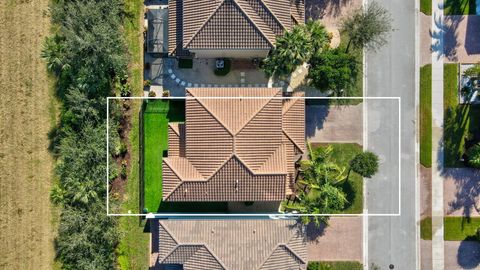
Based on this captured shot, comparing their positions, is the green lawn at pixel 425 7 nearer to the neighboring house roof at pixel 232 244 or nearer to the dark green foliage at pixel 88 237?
the neighboring house roof at pixel 232 244

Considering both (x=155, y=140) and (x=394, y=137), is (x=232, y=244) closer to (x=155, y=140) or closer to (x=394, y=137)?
(x=155, y=140)

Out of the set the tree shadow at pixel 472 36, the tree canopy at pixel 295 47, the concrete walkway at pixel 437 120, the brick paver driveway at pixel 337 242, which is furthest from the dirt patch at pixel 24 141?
the tree shadow at pixel 472 36

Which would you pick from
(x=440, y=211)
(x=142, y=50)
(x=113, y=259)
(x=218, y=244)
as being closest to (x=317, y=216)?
(x=218, y=244)

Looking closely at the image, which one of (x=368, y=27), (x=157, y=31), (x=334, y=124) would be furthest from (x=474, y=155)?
(x=157, y=31)

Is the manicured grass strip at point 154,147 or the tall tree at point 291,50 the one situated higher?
the tall tree at point 291,50

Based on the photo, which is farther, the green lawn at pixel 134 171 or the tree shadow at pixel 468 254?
the tree shadow at pixel 468 254

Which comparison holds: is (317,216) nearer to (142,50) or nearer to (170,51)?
(170,51)
